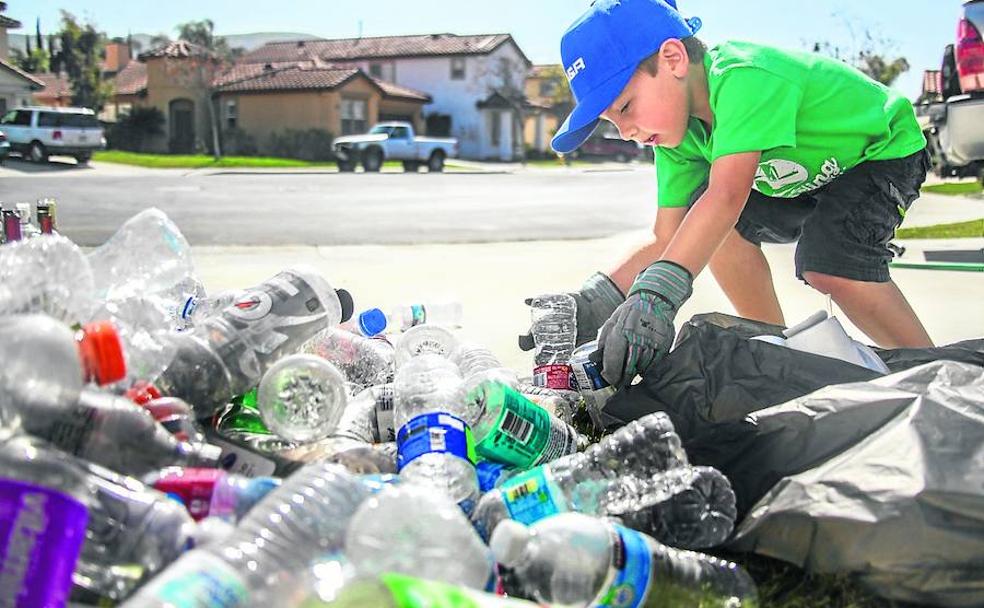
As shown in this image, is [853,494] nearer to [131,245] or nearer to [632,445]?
[632,445]

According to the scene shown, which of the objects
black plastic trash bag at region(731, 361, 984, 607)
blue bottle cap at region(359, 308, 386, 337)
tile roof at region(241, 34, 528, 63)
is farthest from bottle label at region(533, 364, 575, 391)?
tile roof at region(241, 34, 528, 63)

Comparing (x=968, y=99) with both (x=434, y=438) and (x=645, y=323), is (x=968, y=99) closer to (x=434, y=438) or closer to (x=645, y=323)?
(x=645, y=323)

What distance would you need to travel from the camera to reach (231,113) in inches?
1927

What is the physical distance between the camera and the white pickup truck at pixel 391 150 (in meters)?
32.4

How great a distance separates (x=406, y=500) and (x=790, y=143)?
71.9 inches

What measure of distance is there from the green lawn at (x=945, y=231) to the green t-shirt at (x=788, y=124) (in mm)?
5788

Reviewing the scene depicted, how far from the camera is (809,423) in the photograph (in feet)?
7.60

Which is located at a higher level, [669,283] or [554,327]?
[669,283]

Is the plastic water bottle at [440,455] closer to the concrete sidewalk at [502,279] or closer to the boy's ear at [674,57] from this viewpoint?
the boy's ear at [674,57]

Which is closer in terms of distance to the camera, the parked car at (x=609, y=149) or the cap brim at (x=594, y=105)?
the cap brim at (x=594, y=105)

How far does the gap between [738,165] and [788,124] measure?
205mm

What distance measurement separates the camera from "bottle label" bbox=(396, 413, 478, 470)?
2234mm

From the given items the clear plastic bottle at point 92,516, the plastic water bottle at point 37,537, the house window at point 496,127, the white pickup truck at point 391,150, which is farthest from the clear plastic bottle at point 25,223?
the house window at point 496,127

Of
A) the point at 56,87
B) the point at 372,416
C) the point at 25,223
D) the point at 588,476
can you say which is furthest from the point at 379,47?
the point at 588,476
